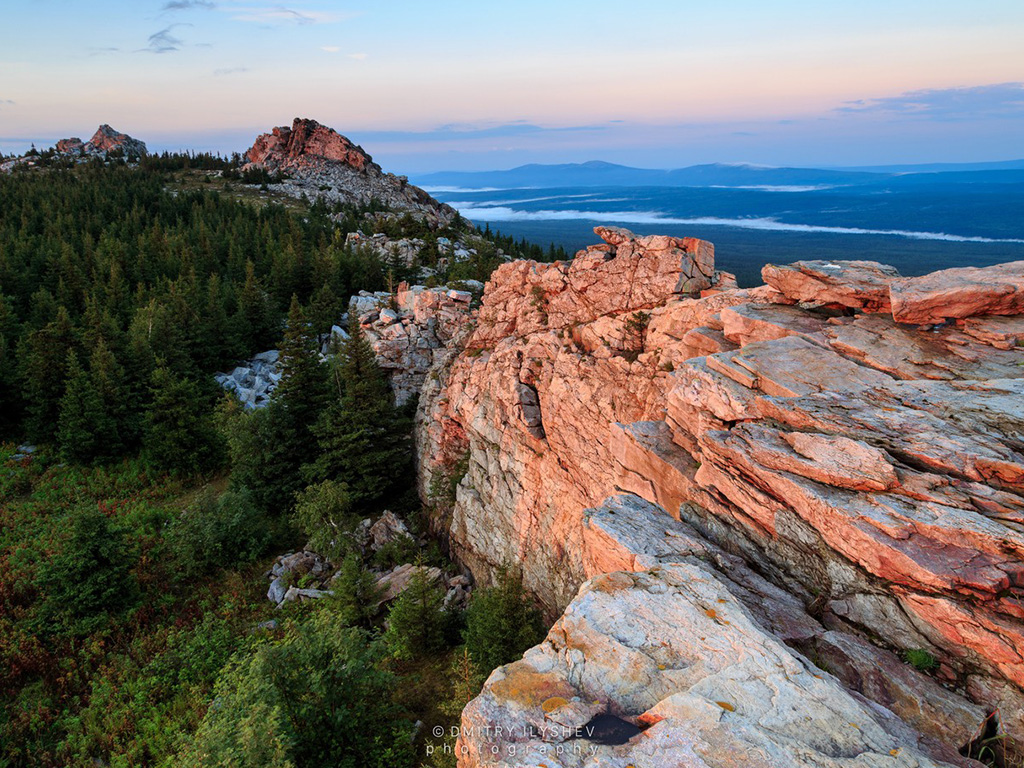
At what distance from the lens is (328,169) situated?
137125 mm

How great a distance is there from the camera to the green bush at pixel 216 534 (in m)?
33.0

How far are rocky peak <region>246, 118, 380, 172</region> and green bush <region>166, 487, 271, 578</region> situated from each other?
12317 centimetres

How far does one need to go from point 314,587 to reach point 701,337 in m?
25.0

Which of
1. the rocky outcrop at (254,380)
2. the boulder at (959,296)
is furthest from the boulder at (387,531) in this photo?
the boulder at (959,296)

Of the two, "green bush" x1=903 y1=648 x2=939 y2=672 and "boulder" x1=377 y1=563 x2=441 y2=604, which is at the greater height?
"green bush" x1=903 y1=648 x2=939 y2=672

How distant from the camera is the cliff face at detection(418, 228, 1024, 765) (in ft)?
31.4

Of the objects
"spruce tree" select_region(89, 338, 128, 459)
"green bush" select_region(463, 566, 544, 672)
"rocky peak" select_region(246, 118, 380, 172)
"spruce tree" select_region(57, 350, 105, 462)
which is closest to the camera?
"green bush" select_region(463, 566, 544, 672)

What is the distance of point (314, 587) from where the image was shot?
102 ft

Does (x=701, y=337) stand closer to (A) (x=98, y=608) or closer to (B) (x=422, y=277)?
(A) (x=98, y=608)

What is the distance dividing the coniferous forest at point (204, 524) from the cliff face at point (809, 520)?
8073 millimetres

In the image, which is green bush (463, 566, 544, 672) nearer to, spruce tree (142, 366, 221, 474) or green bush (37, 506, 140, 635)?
green bush (37, 506, 140, 635)

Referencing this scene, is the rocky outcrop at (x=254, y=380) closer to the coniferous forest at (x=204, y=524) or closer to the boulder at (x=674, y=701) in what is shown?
the coniferous forest at (x=204, y=524)

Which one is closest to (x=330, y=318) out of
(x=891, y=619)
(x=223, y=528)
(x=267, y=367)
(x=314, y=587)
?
(x=267, y=367)

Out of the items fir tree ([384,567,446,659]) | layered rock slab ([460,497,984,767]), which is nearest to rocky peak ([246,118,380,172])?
fir tree ([384,567,446,659])
